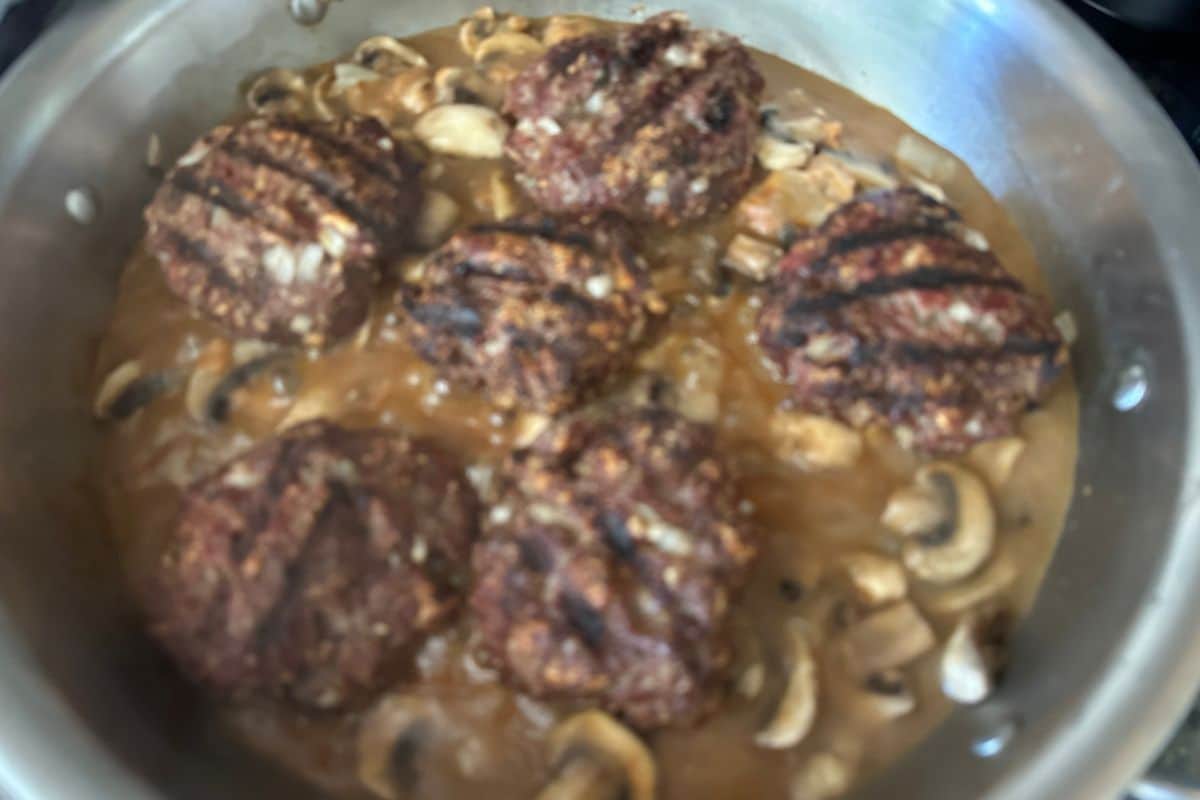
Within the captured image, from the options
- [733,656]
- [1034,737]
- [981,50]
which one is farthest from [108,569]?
[981,50]

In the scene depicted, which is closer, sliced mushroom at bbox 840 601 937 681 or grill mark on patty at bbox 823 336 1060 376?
sliced mushroom at bbox 840 601 937 681

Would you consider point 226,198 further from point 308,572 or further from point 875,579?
point 875,579

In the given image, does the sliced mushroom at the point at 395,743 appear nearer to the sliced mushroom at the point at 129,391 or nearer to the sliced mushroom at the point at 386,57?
the sliced mushroom at the point at 129,391

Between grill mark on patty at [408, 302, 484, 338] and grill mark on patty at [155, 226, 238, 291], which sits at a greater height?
grill mark on patty at [408, 302, 484, 338]

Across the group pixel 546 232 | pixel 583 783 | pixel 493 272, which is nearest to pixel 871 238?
pixel 546 232

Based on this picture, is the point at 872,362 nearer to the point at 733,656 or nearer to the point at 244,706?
the point at 733,656

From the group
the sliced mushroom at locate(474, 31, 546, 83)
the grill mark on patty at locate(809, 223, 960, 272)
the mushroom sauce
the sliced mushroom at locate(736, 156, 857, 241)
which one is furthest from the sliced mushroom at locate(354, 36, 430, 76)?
the grill mark on patty at locate(809, 223, 960, 272)

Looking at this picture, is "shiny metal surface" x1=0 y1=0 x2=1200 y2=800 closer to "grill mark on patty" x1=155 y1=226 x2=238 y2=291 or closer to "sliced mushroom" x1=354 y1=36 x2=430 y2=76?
"sliced mushroom" x1=354 y1=36 x2=430 y2=76
